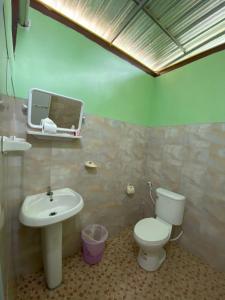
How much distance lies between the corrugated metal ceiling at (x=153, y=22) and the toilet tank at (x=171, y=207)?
69.0 inches

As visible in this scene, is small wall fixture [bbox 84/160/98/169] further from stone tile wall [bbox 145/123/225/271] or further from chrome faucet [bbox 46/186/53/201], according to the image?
stone tile wall [bbox 145/123/225/271]

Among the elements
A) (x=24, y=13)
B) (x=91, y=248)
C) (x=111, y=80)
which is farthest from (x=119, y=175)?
(x=24, y=13)

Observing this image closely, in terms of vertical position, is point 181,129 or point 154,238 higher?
point 181,129

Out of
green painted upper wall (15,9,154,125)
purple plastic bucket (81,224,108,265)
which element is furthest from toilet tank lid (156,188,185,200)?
green painted upper wall (15,9,154,125)

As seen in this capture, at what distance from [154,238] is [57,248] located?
92 cm

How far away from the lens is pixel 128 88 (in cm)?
192

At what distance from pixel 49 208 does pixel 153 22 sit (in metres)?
2.05

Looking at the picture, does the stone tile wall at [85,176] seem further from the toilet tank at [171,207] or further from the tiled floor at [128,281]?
the toilet tank at [171,207]

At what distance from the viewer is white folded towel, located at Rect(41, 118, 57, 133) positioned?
1.27m

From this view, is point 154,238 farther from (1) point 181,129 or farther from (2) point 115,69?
(2) point 115,69

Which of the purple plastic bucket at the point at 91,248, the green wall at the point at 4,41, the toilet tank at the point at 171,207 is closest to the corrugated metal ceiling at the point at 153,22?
the green wall at the point at 4,41

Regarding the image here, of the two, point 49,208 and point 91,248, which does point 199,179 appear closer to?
point 91,248

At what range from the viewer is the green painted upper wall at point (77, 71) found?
1.22 metres

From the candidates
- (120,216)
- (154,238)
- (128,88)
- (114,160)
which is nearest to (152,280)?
(154,238)
